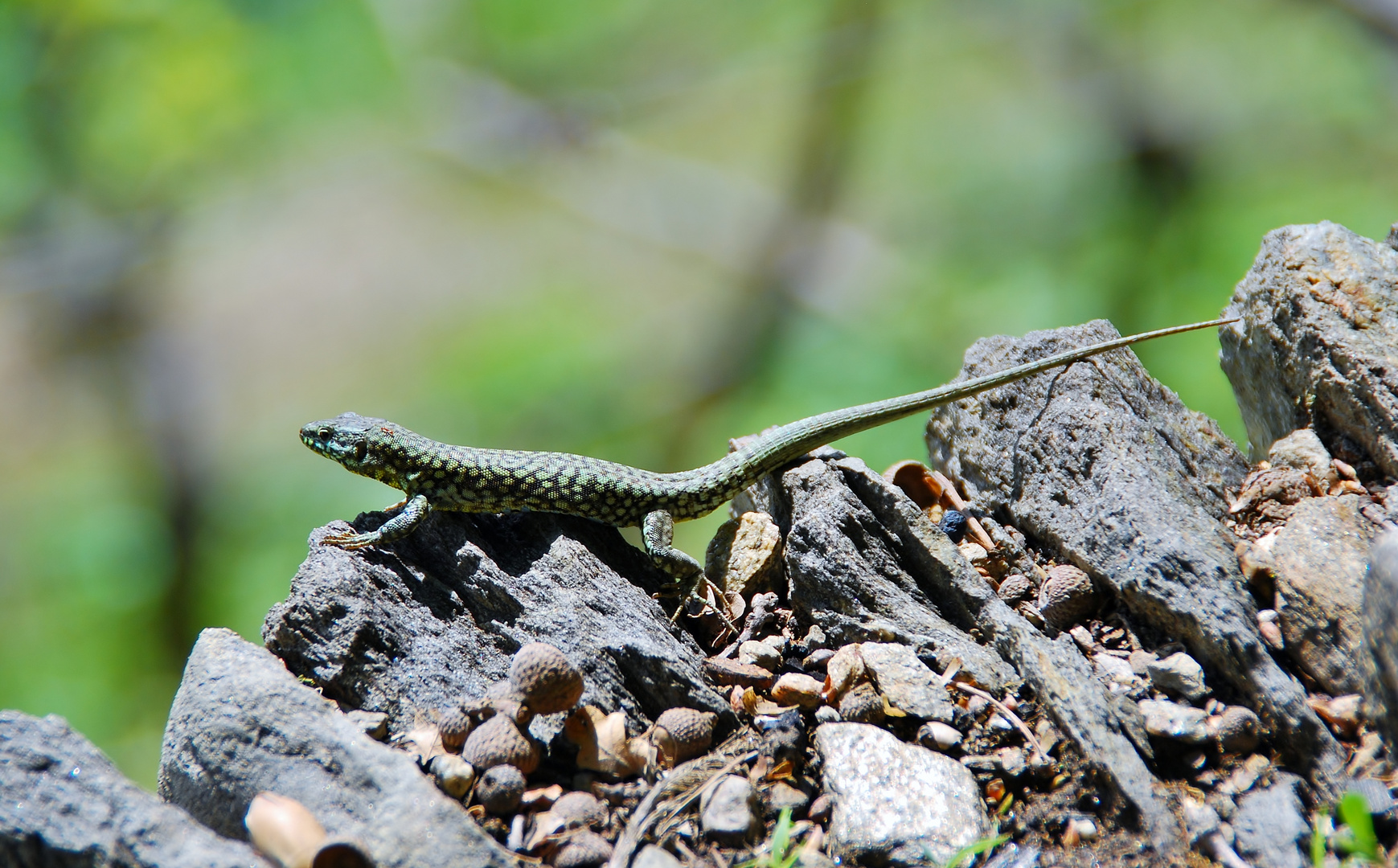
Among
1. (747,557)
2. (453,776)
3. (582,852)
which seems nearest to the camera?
(582,852)

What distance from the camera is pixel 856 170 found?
11.7 m

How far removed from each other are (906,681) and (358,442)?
2.97 metres

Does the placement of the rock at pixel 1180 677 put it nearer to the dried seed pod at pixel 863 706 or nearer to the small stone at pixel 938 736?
the small stone at pixel 938 736

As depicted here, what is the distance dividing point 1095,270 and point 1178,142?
6.86ft

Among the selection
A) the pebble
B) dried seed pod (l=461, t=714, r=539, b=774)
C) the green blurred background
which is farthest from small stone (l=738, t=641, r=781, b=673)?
the green blurred background

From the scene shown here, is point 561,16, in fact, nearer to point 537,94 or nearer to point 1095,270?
point 537,94

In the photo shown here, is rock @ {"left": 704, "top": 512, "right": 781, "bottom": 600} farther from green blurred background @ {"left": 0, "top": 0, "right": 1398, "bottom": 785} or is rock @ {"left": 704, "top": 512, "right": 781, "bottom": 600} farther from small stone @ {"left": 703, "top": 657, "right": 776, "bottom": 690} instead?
green blurred background @ {"left": 0, "top": 0, "right": 1398, "bottom": 785}

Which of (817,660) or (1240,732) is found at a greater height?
(817,660)

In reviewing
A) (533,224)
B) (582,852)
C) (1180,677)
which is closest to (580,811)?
(582,852)

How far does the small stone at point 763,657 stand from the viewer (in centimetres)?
363

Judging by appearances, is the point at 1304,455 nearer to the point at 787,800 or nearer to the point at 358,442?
the point at 787,800

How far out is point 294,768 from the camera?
9.43 ft

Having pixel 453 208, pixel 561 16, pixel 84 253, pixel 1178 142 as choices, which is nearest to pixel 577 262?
pixel 453 208

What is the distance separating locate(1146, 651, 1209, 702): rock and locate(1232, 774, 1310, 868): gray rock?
1.21 feet
